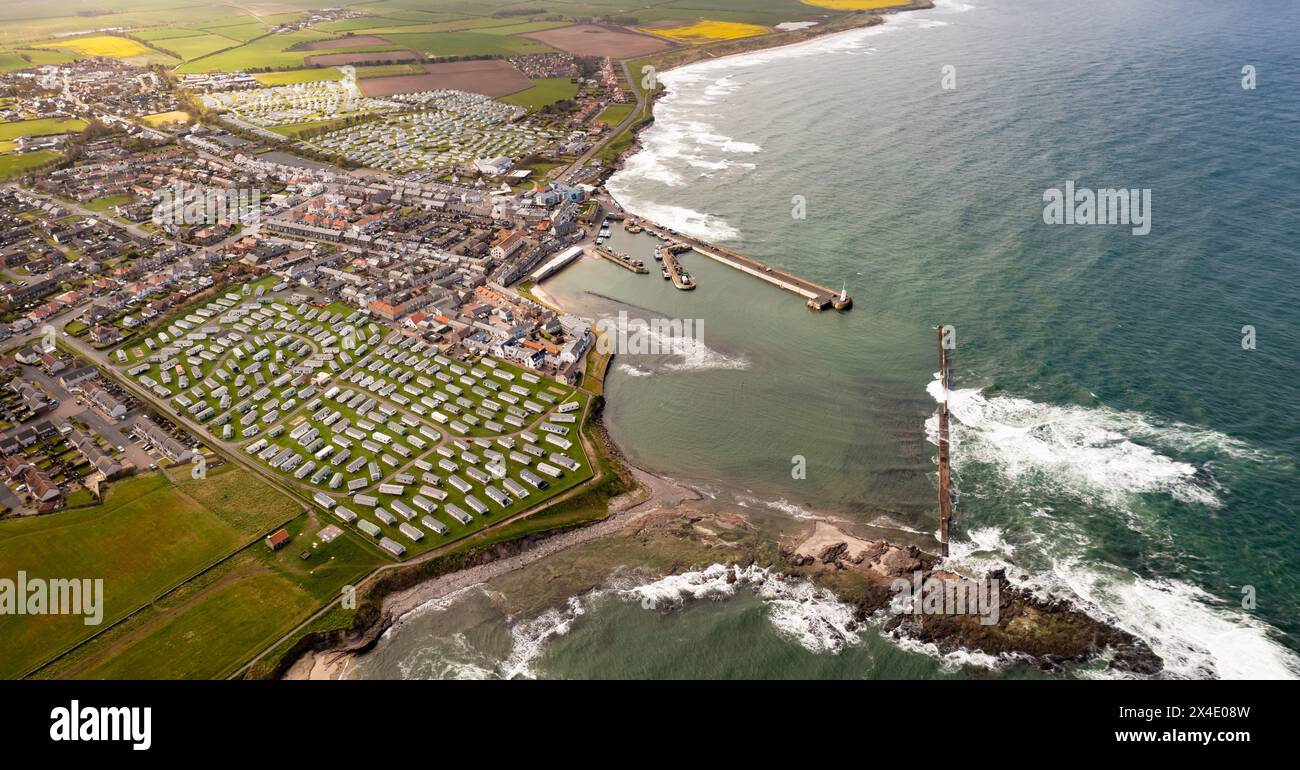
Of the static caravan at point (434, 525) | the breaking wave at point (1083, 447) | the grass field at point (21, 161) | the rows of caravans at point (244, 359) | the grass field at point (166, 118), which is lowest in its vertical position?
the static caravan at point (434, 525)

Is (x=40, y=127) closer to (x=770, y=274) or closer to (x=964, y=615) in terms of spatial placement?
(x=770, y=274)

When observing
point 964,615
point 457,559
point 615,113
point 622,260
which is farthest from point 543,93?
point 964,615

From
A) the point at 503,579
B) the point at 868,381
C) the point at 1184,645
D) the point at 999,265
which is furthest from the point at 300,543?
the point at 999,265

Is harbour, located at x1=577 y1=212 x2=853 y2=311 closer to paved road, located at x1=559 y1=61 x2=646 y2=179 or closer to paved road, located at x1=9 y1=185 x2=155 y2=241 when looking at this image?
paved road, located at x1=559 y1=61 x2=646 y2=179

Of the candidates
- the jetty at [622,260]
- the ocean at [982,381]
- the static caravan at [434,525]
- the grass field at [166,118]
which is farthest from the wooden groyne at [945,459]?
the grass field at [166,118]

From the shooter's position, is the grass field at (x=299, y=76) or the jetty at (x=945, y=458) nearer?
the jetty at (x=945, y=458)

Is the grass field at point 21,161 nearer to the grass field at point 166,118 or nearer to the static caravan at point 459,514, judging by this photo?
the grass field at point 166,118

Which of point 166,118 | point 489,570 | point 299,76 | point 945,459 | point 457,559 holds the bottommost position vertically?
point 489,570

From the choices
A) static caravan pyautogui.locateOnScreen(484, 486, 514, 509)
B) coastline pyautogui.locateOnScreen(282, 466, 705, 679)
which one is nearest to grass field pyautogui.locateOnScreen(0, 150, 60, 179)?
static caravan pyautogui.locateOnScreen(484, 486, 514, 509)
